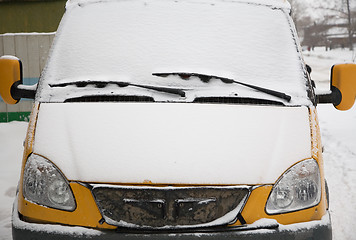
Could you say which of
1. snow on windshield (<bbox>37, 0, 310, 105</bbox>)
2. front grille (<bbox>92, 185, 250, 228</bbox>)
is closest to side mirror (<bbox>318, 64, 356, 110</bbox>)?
snow on windshield (<bbox>37, 0, 310, 105</bbox>)

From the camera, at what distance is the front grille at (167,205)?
7.31 ft

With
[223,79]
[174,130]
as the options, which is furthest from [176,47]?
[174,130]

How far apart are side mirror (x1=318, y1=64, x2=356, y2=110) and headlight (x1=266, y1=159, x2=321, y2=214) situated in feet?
3.37

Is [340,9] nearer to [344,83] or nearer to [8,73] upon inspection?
[344,83]

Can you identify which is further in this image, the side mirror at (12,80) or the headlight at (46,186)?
the side mirror at (12,80)

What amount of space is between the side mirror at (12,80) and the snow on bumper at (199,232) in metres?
1.31

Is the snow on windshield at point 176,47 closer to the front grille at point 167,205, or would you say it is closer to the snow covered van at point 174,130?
the snow covered van at point 174,130

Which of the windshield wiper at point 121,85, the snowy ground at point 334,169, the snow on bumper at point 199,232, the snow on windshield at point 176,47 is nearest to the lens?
the snow on bumper at point 199,232

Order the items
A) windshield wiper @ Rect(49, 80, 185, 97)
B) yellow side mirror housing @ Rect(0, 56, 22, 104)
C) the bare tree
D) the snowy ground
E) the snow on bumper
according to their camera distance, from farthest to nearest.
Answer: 1. the bare tree
2. the snowy ground
3. yellow side mirror housing @ Rect(0, 56, 22, 104)
4. windshield wiper @ Rect(49, 80, 185, 97)
5. the snow on bumper

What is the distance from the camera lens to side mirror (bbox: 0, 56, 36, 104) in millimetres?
3211

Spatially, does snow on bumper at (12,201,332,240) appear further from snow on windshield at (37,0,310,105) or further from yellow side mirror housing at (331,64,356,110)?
yellow side mirror housing at (331,64,356,110)

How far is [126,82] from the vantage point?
2855 mm

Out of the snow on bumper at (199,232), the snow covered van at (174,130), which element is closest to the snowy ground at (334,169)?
the snow covered van at (174,130)

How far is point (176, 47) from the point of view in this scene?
312 cm
